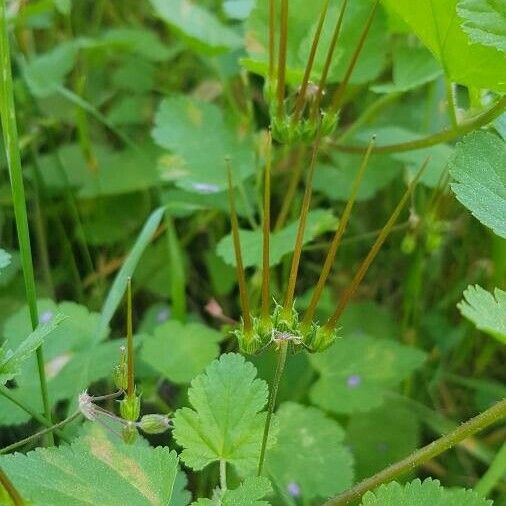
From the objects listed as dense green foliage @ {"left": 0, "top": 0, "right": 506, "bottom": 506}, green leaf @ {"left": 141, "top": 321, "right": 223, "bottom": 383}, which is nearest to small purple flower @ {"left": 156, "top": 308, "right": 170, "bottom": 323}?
dense green foliage @ {"left": 0, "top": 0, "right": 506, "bottom": 506}

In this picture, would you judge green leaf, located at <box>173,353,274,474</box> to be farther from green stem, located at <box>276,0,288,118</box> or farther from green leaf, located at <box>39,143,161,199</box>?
green leaf, located at <box>39,143,161,199</box>

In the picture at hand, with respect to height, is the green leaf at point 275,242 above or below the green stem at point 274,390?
below

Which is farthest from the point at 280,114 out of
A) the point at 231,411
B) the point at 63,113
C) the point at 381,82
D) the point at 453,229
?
the point at 63,113

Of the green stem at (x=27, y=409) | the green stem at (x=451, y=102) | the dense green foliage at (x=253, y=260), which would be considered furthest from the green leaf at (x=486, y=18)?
the green stem at (x=27, y=409)

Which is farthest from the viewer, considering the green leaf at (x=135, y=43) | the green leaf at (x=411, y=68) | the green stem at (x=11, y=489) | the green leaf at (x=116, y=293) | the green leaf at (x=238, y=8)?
the green leaf at (x=135, y=43)

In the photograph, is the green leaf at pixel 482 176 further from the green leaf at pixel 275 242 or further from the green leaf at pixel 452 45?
the green leaf at pixel 275 242

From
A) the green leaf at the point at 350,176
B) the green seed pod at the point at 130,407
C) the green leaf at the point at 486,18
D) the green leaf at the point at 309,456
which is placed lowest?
the green leaf at the point at 309,456

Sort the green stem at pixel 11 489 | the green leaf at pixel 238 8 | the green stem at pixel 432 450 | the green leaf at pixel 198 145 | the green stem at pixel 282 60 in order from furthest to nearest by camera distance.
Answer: the green leaf at pixel 238 8, the green leaf at pixel 198 145, the green stem at pixel 282 60, the green stem at pixel 432 450, the green stem at pixel 11 489
